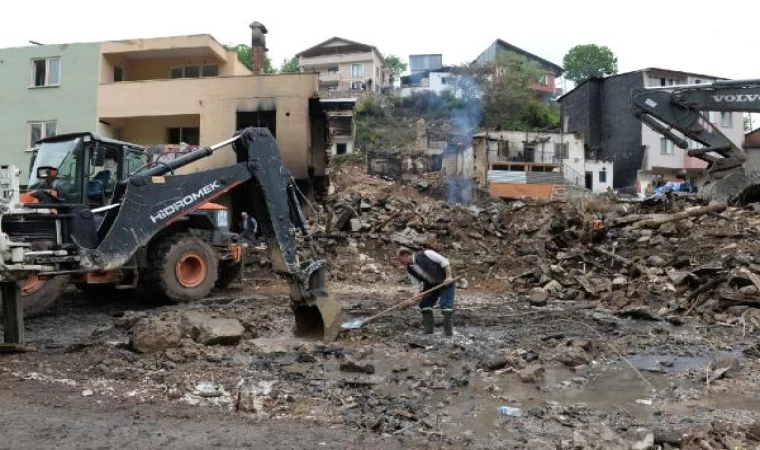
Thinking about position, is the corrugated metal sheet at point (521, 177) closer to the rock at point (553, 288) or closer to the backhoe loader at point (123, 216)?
the rock at point (553, 288)

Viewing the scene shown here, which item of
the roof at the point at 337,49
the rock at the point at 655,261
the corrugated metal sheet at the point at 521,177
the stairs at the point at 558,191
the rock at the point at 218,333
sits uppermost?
the roof at the point at 337,49

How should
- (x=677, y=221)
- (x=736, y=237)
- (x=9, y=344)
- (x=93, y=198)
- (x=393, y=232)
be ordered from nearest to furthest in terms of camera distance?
(x=9, y=344), (x=93, y=198), (x=736, y=237), (x=677, y=221), (x=393, y=232)

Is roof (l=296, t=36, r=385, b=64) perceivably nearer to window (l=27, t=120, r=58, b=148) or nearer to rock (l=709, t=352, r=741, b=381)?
window (l=27, t=120, r=58, b=148)

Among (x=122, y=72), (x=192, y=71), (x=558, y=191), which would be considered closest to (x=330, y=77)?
(x=558, y=191)

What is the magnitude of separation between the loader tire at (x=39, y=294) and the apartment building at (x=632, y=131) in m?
38.4

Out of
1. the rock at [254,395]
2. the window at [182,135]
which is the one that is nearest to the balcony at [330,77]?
the window at [182,135]

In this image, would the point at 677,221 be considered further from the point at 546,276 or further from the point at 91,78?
the point at 91,78

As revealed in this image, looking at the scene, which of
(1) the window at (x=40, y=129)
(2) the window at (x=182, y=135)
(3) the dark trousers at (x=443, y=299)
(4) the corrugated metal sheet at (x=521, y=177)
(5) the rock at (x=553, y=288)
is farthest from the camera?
(4) the corrugated metal sheet at (x=521, y=177)

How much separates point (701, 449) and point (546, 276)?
32.2 ft

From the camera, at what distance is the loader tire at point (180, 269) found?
420 inches

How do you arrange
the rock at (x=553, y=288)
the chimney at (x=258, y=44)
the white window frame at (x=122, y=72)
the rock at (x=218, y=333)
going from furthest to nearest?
the chimney at (x=258, y=44) → the white window frame at (x=122, y=72) → the rock at (x=553, y=288) → the rock at (x=218, y=333)

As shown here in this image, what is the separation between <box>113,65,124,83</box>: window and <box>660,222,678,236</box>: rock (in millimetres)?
19855

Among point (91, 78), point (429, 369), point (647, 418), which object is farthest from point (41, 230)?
point (91, 78)

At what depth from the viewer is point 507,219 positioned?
786 inches
